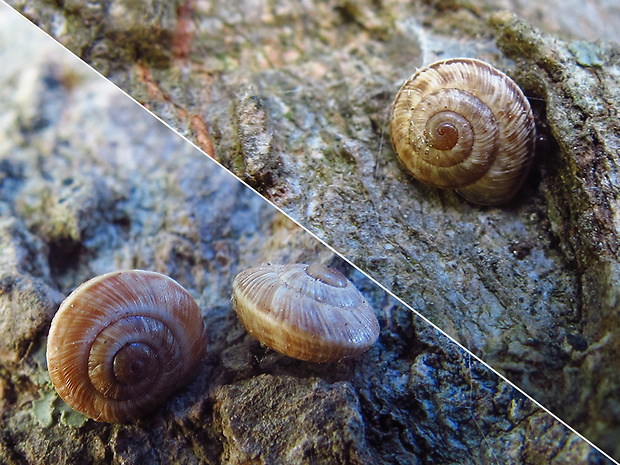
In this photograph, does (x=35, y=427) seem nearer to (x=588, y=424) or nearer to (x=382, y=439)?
(x=382, y=439)

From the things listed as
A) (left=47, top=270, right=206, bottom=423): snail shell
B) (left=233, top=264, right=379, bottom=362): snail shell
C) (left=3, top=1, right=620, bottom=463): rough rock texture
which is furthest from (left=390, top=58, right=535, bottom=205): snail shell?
(left=47, top=270, right=206, bottom=423): snail shell

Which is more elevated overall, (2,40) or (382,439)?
(382,439)

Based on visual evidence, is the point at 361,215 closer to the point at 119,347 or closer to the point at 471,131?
the point at 471,131

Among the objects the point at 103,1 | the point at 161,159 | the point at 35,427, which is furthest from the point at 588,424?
the point at 103,1

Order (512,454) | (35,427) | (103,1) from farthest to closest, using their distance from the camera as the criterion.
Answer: (103,1)
(35,427)
(512,454)

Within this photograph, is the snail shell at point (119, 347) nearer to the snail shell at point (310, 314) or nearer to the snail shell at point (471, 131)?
the snail shell at point (310, 314)

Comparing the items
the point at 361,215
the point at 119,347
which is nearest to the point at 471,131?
the point at 361,215

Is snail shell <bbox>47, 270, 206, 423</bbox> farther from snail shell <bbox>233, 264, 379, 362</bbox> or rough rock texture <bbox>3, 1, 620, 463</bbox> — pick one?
snail shell <bbox>233, 264, 379, 362</bbox>
